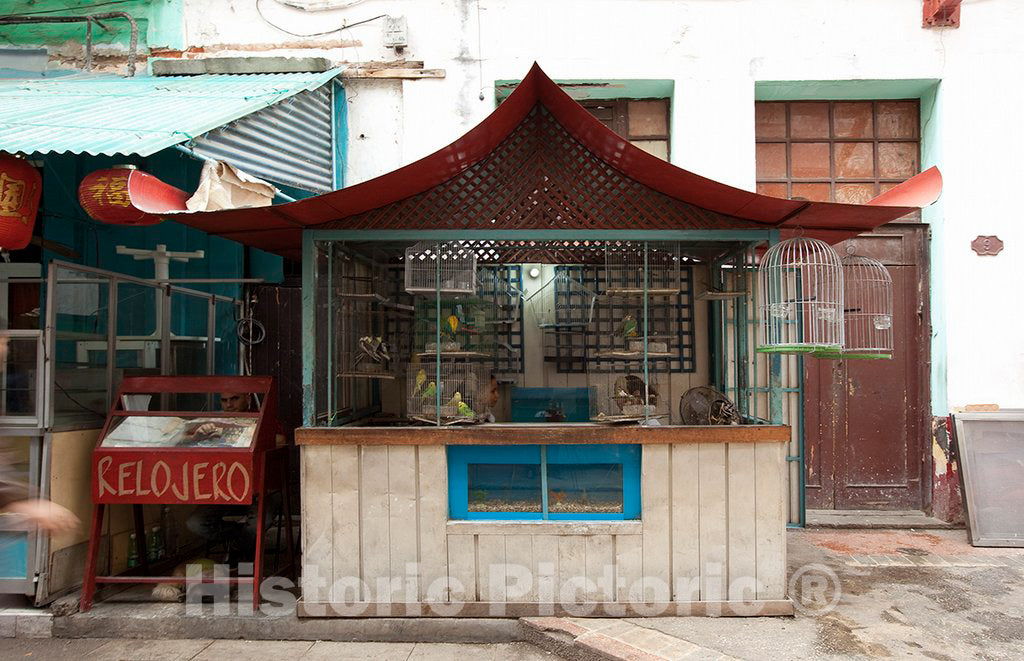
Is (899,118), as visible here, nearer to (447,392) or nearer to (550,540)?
(447,392)

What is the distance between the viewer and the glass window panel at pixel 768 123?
7.14 m

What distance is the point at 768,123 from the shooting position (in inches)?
281

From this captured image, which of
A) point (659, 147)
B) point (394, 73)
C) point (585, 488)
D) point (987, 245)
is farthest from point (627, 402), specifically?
point (987, 245)

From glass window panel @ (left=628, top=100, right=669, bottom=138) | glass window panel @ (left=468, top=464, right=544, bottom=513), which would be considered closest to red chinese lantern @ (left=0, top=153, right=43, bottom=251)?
glass window panel @ (left=468, top=464, right=544, bottom=513)

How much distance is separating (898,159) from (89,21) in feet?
26.6

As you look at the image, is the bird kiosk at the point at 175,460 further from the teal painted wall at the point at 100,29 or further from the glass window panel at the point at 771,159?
the glass window panel at the point at 771,159

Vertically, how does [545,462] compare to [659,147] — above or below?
below

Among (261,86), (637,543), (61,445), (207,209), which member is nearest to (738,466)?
(637,543)

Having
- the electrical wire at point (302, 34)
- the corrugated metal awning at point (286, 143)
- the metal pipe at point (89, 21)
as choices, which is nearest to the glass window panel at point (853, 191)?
the electrical wire at point (302, 34)

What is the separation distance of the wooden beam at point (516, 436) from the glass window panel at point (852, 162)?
12.0 feet

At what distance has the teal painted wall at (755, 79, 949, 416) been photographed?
6.78m

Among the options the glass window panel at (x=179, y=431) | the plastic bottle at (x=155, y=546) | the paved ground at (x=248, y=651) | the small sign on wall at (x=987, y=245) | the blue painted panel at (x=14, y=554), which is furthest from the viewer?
the small sign on wall at (x=987, y=245)

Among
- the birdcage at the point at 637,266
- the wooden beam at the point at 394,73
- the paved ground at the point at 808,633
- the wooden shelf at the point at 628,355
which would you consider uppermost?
the wooden beam at the point at 394,73

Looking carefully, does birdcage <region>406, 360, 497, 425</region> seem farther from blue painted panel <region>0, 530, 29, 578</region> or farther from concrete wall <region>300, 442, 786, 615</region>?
blue painted panel <region>0, 530, 29, 578</region>
